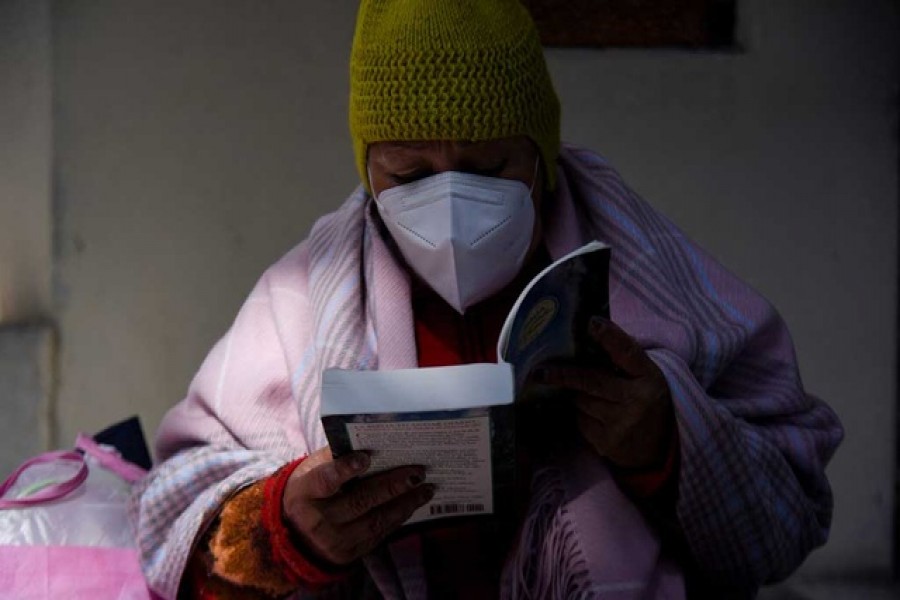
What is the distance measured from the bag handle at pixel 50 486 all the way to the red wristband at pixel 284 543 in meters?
0.46

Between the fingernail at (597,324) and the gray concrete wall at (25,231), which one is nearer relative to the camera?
the fingernail at (597,324)

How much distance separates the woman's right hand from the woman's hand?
22 cm

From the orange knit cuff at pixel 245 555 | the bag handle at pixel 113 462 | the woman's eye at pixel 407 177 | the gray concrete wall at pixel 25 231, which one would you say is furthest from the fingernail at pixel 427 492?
the gray concrete wall at pixel 25 231

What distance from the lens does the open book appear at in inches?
52.0

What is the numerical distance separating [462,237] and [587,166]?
404mm

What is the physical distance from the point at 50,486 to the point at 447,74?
0.91 meters

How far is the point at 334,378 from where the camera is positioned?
134cm

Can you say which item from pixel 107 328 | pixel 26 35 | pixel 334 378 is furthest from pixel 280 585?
pixel 26 35

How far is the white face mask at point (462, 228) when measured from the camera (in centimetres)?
161

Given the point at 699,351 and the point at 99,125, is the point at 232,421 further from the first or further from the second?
the point at 99,125

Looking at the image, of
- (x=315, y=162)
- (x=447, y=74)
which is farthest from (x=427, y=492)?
(x=315, y=162)

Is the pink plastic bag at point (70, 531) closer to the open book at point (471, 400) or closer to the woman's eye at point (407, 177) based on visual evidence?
the open book at point (471, 400)

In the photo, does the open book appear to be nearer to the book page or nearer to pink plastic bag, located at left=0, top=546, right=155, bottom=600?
the book page

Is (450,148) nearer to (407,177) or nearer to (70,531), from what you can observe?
(407,177)
